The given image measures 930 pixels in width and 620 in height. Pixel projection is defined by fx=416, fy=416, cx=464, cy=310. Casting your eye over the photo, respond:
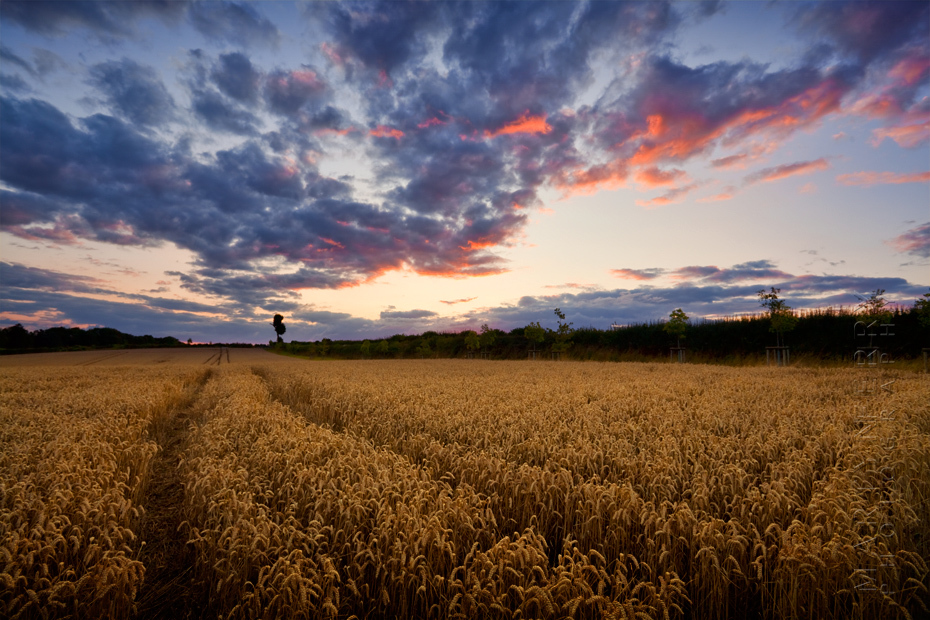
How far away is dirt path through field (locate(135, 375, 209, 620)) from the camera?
13.3ft

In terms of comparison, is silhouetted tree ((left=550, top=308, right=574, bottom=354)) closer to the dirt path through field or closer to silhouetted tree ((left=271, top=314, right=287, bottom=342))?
the dirt path through field

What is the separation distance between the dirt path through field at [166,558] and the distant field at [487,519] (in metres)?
0.03

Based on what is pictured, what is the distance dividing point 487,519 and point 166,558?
4.00 m

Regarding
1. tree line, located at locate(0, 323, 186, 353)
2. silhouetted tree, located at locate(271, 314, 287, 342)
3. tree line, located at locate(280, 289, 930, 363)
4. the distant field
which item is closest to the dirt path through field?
the distant field

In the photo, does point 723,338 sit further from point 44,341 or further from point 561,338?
point 44,341

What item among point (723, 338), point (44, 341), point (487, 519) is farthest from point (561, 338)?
point (44, 341)

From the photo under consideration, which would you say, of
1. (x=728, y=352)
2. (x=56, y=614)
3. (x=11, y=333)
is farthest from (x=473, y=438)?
(x=11, y=333)

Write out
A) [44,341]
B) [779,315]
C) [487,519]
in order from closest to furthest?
1. [487,519]
2. [779,315]
3. [44,341]

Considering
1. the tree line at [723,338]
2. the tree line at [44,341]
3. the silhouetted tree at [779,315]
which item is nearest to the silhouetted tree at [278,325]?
the tree line at [44,341]

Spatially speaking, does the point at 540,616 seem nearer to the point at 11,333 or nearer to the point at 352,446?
the point at 352,446

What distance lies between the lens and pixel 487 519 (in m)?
3.99

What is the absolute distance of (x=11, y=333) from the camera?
287ft

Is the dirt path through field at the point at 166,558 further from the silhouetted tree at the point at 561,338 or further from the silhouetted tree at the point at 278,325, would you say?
the silhouetted tree at the point at 278,325

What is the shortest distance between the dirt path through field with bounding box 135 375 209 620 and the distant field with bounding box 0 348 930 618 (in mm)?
33
